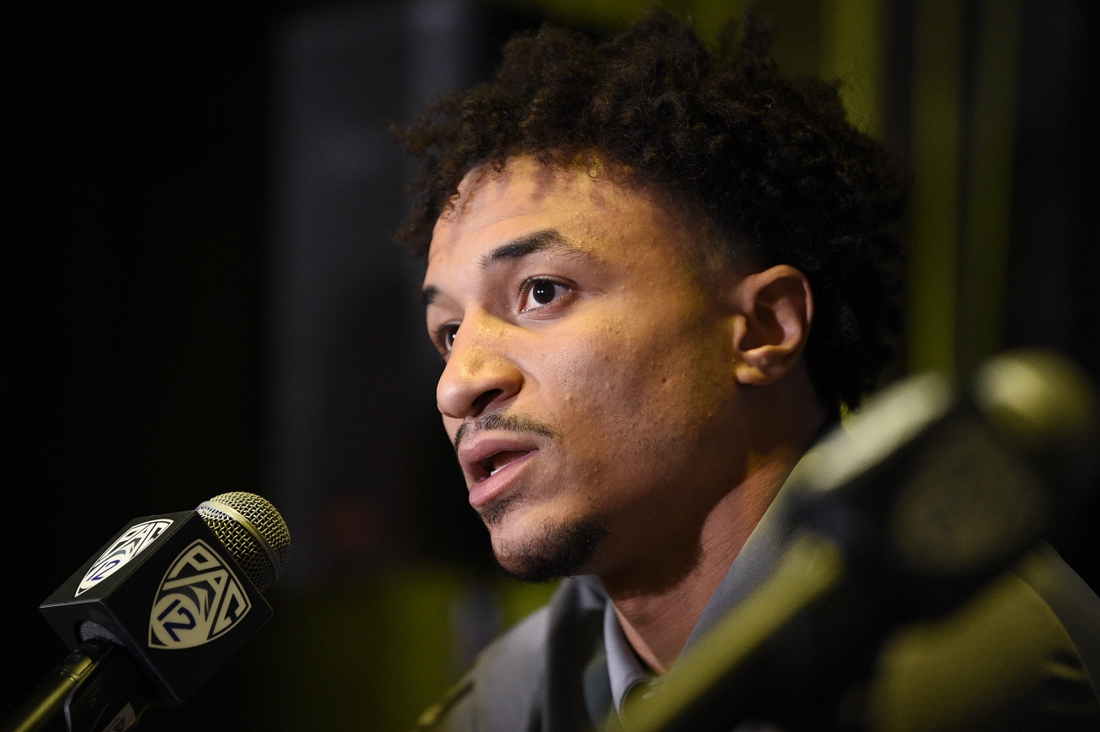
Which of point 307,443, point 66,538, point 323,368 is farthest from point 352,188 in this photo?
point 66,538

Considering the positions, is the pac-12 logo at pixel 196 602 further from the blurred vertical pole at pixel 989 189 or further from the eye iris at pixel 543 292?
the blurred vertical pole at pixel 989 189

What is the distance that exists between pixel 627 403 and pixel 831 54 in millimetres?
1881

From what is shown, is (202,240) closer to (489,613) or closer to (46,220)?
(46,220)

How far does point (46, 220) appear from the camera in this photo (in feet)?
7.59

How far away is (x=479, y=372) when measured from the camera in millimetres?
1312

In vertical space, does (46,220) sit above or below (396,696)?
above


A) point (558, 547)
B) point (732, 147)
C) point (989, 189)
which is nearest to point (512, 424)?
point (558, 547)

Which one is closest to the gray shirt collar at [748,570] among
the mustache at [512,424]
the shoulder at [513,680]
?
the mustache at [512,424]

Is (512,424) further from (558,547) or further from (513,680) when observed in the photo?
(513,680)

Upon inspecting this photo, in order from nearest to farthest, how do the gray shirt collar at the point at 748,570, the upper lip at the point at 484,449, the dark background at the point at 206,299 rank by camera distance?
the gray shirt collar at the point at 748,570, the upper lip at the point at 484,449, the dark background at the point at 206,299

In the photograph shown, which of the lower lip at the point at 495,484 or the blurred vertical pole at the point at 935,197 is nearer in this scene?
the lower lip at the point at 495,484

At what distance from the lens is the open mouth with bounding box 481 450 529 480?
4.27 feet

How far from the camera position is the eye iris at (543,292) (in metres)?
1.34

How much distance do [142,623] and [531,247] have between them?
0.71m
